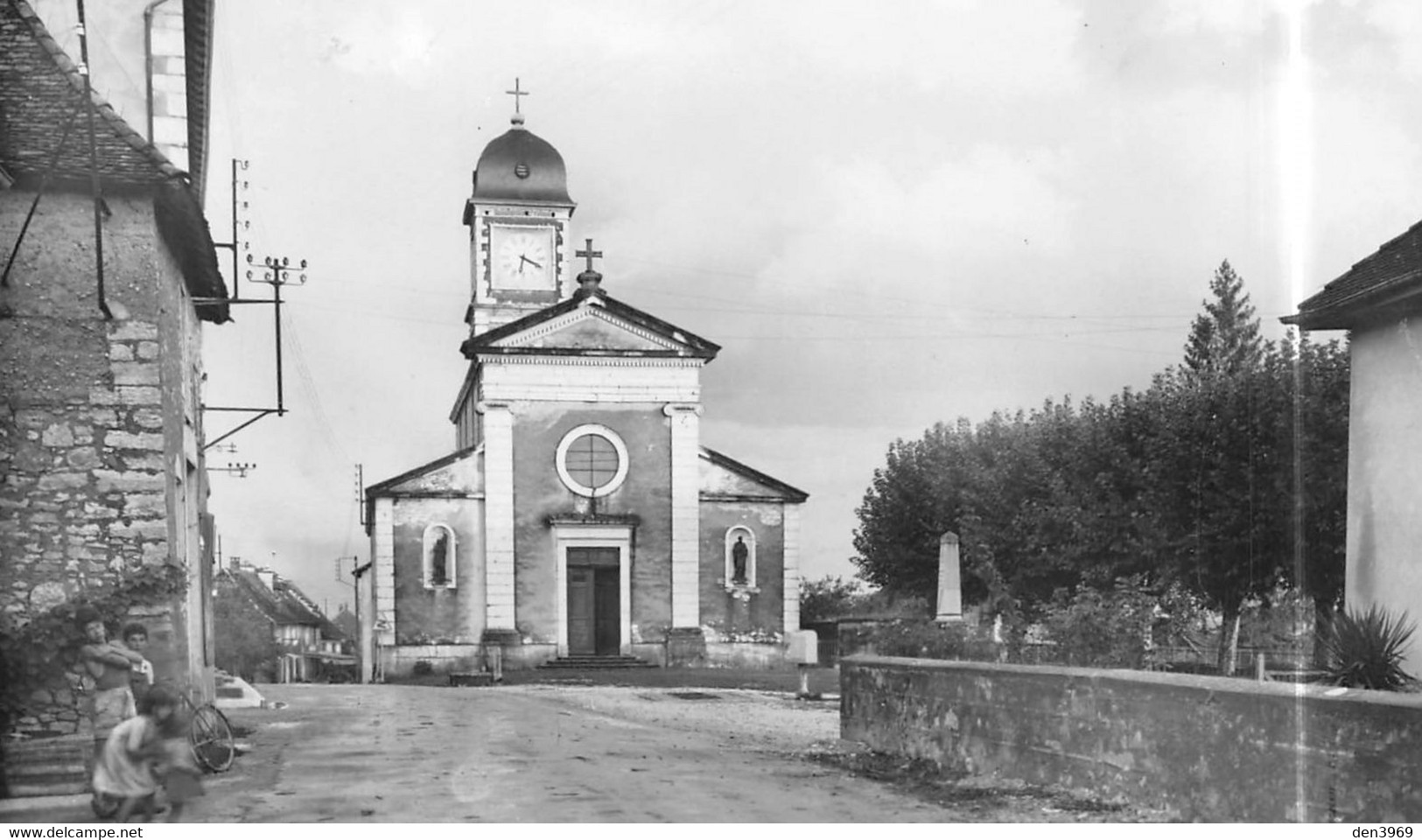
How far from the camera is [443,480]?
39.0 m

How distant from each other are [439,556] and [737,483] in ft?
25.2

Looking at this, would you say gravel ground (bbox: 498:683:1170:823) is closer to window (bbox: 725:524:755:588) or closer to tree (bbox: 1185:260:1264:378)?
window (bbox: 725:524:755:588)

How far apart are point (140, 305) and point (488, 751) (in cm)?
538

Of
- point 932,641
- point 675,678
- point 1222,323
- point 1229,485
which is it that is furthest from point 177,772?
point 1222,323

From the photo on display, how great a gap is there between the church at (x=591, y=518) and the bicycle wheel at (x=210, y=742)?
23.4 metres

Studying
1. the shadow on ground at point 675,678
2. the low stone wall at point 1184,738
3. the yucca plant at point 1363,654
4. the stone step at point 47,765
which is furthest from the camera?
the shadow on ground at point 675,678

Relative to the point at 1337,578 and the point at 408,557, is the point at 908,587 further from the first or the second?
the point at 1337,578

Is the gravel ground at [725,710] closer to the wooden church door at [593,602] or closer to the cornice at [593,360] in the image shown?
the wooden church door at [593,602]

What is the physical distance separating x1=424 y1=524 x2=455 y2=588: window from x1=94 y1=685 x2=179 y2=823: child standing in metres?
28.9

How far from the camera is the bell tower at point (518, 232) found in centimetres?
4375

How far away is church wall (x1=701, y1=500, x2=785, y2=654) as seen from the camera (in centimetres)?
3959

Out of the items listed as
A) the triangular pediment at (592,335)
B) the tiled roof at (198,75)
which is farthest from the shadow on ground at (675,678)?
the tiled roof at (198,75)

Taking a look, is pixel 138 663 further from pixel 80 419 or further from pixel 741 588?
pixel 741 588

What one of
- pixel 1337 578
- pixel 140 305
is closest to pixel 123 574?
pixel 140 305
